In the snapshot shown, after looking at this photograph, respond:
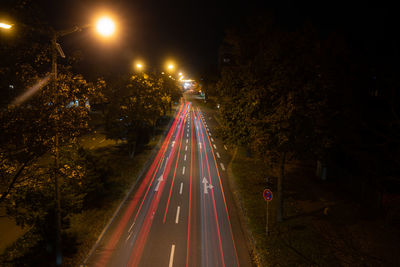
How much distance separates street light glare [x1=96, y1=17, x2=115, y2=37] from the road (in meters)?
9.44

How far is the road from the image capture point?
11258mm

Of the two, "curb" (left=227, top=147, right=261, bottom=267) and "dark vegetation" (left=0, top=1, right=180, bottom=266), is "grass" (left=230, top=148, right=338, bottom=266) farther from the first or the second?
"dark vegetation" (left=0, top=1, right=180, bottom=266)

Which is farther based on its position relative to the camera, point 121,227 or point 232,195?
point 232,195

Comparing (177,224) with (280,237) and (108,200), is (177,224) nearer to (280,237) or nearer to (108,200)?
(280,237)

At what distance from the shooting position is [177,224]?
14156 mm

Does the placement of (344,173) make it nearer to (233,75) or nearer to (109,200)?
(233,75)

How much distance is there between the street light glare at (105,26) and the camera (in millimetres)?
8438

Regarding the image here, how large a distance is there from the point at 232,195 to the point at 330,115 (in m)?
8.50

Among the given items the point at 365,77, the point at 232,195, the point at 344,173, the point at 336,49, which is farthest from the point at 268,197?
the point at 336,49

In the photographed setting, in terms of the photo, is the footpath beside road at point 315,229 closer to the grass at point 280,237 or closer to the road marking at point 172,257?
the grass at point 280,237

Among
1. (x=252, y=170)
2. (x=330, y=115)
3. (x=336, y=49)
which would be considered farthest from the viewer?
(x=252, y=170)

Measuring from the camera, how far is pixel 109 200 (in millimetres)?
16984

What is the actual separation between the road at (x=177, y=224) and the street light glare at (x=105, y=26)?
9.44m

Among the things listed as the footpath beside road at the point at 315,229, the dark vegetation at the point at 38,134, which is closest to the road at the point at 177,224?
the footpath beside road at the point at 315,229
